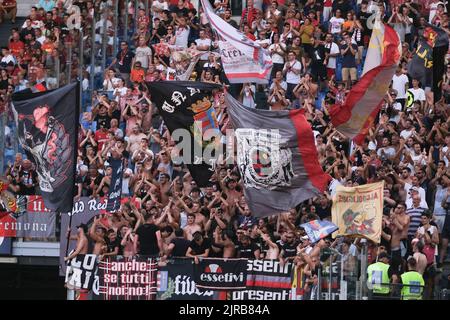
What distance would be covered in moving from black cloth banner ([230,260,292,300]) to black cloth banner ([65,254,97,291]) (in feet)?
8.01

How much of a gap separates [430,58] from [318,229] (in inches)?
264

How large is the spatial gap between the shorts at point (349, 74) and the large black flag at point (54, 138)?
7.32m

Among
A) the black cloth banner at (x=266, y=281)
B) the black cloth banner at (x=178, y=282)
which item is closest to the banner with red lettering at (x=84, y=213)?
the black cloth banner at (x=178, y=282)

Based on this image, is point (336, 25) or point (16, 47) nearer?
point (336, 25)

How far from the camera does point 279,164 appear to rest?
25719 millimetres

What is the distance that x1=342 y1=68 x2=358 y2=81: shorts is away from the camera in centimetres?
3164

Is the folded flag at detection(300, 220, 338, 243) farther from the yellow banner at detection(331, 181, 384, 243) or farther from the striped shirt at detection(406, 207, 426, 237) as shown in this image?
the striped shirt at detection(406, 207, 426, 237)

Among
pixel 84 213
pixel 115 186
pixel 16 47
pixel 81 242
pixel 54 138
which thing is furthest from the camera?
pixel 16 47

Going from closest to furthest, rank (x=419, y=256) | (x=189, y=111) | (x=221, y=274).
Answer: (x=419, y=256)
(x=221, y=274)
(x=189, y=111)

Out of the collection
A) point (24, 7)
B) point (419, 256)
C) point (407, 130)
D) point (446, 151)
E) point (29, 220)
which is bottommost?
point (419, 256)

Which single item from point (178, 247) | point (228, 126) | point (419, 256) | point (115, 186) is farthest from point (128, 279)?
point (419, 256)

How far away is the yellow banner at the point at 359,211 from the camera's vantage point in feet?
83.8

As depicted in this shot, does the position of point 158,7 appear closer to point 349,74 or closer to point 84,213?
point 349,74
